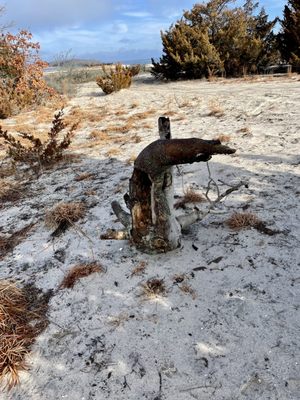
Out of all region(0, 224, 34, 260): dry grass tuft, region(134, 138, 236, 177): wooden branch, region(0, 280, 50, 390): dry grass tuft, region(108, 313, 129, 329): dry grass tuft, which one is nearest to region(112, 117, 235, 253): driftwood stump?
region(134, 138, 236, 177): wooden branch

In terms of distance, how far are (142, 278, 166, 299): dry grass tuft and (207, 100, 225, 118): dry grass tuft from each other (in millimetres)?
5094

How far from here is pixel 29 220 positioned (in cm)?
423

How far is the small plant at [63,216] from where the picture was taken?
392 centimetres

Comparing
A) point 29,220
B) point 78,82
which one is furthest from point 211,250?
point 78,82

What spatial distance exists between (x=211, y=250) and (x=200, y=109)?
551cm

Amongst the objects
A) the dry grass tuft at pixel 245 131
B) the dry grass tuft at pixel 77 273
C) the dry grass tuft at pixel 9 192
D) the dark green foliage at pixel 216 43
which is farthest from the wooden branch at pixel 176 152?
the dark green foliage at pixel 216 43

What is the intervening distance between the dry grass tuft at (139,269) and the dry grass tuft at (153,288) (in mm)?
138

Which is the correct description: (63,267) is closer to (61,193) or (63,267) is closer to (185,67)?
(61,193)

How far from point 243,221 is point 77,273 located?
165cm

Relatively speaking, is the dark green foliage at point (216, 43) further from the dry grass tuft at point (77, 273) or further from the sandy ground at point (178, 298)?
the dry grass tuft at point (77, 273)

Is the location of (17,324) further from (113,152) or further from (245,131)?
(245,131)

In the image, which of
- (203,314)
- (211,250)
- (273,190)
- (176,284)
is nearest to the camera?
(203,314)

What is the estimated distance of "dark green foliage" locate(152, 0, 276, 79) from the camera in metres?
13.3

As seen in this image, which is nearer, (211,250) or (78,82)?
(211,250)
